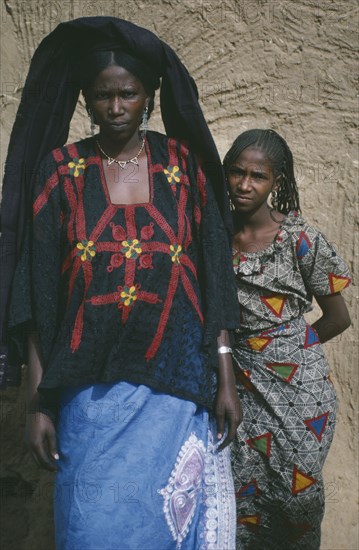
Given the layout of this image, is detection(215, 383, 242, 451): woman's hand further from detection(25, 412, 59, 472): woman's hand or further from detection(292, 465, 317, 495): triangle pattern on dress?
detection(25, 412, 59, 472): woman's hand

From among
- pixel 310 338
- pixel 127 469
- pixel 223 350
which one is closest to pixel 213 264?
pixel 223 350

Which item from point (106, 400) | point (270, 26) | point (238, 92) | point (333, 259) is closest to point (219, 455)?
point (106, 400)

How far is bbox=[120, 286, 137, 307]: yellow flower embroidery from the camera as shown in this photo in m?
2.20

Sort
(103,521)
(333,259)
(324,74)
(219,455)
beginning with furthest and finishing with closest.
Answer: (324,74)
(333,259)
(219,455)
(103,521)

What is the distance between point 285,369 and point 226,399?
401mm

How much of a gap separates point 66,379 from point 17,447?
174 cm

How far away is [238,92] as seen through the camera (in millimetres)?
3781

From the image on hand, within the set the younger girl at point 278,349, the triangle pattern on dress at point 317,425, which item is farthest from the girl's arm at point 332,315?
the triangle pattern on dress at point 317,425

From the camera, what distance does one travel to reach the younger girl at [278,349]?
2.62 meters

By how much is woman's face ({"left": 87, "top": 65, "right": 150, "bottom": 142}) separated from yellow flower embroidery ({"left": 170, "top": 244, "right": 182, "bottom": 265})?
0.41 meters

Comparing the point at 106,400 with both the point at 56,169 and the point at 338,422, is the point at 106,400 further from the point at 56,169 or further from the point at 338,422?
the point at 338,422

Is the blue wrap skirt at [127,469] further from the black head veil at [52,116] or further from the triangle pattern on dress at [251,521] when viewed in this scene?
the triangle pattern on dress at [251,521]

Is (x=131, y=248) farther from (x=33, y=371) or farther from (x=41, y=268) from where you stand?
(x=33, y=371)

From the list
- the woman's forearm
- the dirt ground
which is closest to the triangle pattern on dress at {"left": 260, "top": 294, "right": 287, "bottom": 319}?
the woman's forearm
